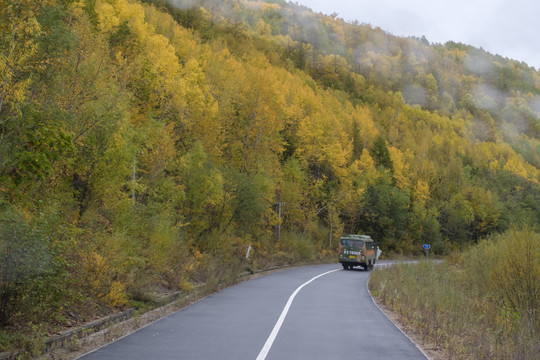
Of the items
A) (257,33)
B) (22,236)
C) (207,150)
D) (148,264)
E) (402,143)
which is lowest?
(148,264)

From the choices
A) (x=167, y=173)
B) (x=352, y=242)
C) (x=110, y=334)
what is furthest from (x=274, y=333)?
(x=352, y=242)

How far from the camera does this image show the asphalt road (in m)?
8.58

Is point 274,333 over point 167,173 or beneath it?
beneath

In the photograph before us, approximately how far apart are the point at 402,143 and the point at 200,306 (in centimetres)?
10582

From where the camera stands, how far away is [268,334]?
10547 mm

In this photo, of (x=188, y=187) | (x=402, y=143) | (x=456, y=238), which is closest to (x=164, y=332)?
(x=188, y=187)

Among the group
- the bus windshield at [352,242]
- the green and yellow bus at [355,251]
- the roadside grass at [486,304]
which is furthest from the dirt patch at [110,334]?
the bus windshield at [352,242]

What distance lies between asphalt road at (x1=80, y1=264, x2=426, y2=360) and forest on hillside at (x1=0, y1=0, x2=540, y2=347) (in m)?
1.73

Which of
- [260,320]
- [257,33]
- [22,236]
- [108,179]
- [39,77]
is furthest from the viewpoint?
[257,33]

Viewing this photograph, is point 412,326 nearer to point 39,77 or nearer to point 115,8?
point 39,77

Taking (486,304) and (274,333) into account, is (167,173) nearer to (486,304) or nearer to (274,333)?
(486,304)

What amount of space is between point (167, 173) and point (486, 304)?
2126 centimetres

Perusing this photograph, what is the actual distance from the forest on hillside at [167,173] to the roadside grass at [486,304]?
25.3 feet

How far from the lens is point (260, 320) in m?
12.5
